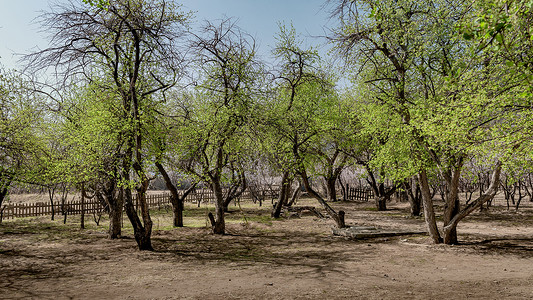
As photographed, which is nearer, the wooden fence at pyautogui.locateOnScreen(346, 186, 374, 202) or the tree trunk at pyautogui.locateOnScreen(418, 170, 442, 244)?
the tree trunk at pyautogui.locateOnScreen(418, 170, 442, 244)

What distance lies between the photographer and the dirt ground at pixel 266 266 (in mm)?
7043

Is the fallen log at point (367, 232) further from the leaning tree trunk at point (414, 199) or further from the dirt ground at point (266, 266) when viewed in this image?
the leaning tree trunk at point (414, 199)

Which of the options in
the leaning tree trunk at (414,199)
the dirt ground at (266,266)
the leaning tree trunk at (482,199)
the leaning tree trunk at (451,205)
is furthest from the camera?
the leaning tree trunk at (414,199)

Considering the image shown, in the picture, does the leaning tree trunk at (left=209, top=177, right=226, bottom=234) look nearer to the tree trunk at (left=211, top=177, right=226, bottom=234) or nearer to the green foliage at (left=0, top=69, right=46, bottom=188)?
the tree trunk at (left=211, top=177, right=226, bottom=234)

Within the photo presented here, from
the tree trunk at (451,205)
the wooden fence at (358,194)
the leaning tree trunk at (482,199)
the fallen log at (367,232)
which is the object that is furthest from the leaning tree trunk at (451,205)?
the wooden fence at (358,194)

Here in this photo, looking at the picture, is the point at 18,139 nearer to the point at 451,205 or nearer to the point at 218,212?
the point at 218,212

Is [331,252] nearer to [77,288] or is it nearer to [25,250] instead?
[77,288]

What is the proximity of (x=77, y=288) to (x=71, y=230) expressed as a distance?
1064cm

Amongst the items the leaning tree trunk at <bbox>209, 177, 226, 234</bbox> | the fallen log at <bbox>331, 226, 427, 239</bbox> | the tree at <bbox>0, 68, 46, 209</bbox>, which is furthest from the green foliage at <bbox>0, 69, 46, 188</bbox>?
the fallen log at <bbox>331, 226, 427, 239</bbox>

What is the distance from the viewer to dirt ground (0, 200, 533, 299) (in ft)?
23.1

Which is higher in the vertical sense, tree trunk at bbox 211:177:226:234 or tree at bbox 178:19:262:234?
tree at bbox 178:19:262:234

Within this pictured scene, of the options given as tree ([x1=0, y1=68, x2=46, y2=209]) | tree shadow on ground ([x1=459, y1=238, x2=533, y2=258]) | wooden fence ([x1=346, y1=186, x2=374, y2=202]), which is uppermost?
tree ([x1=0, y1=68, x2=46, y2=209])

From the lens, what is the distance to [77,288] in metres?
7.52

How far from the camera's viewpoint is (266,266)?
370 inches
